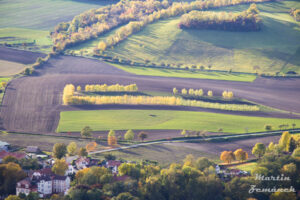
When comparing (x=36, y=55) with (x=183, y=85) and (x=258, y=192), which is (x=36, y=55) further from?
(x=258, y=192)

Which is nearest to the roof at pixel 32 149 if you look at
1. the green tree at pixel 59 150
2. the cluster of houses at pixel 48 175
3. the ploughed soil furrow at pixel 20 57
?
the cluster of houses at pixel 48 175

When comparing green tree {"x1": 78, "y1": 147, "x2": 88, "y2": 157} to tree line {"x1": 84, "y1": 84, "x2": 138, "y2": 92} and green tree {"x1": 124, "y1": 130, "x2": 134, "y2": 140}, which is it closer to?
green tree {"x1": 124, "y1": 130, "x2": 134, "y2": 140}

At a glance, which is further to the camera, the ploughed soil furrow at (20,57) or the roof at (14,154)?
the ploughed soil furrow at (20,57)

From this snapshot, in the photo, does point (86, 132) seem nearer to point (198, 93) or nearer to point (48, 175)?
point (48, 175)

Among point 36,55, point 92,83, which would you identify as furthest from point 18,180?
point 36,55

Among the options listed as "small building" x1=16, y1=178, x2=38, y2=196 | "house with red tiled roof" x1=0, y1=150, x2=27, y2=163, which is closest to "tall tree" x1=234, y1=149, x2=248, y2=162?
"small building" x1=16, y1=178, x2=38, y2=196

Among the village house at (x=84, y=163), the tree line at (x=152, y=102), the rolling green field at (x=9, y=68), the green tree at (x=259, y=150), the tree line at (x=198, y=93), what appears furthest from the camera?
the rolling green field at (x=9, y=68)

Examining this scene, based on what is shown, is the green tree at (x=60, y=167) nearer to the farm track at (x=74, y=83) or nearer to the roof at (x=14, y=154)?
the roof at (x=14, y=154)
